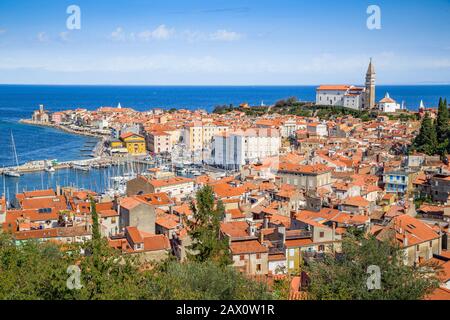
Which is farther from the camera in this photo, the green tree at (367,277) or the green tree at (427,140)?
the green tree at (427,140)

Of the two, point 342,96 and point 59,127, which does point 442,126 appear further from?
point 59,127

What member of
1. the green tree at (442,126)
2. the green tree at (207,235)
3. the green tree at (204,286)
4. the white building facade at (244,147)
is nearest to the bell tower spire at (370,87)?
the white building facade at (244,147)

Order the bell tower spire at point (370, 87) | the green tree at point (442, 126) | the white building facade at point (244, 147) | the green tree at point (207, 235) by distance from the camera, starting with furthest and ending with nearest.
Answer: the bell tower spire at point (370, 87) < the white building facade at point (244, 147) < the green tree at point (442, 126) < the green tree at point (207, 235)

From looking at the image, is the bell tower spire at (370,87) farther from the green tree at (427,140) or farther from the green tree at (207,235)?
the green tree at (207,235)

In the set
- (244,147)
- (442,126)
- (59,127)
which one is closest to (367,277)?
(442,126)

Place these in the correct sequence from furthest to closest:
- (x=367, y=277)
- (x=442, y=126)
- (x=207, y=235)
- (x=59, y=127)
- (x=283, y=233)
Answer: (x=59, y=127) < (x=442, y=126) < (x=283, y=233) < (x=207, y=235) < (x=367, y=277)
